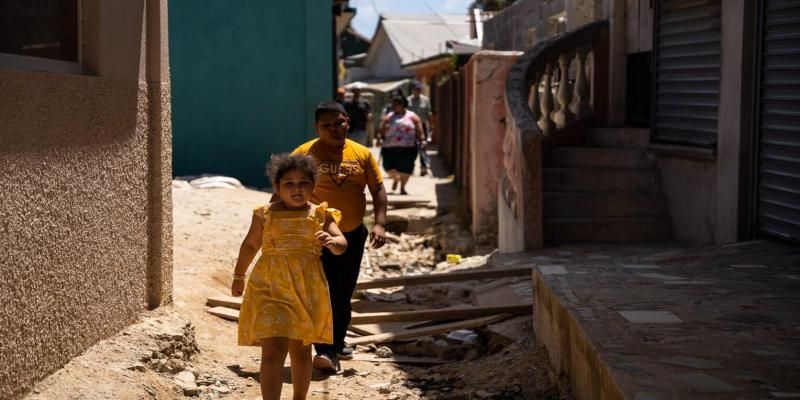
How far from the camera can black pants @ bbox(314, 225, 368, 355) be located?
6.17 meters

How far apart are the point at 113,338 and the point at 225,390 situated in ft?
2.34

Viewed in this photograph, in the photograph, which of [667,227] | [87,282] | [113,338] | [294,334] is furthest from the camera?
[667,227]

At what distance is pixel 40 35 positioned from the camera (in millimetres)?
4922

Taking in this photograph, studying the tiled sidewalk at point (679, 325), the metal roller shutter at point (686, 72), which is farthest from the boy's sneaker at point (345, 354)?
the metal roller shutter at point (686, 72)

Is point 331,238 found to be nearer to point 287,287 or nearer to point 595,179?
point 287,287

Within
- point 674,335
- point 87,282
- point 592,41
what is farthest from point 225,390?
point 592,41

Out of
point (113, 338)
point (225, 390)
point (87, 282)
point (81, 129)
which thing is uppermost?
point (81, 129)

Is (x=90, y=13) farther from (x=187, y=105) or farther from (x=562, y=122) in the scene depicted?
(x=187, y=105)

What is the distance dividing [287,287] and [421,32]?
4796 cm

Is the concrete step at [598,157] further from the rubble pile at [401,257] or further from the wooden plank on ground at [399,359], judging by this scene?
the wooden plank on ground at [399,359]

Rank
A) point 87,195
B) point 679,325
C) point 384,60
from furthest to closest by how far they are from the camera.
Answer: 1. point 384,60
2. point 87,195
3. point 679,325

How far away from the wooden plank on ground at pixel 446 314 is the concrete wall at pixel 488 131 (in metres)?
4.52

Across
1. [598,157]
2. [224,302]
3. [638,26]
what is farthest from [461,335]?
[638,26]

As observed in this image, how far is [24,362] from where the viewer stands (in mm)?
4434
